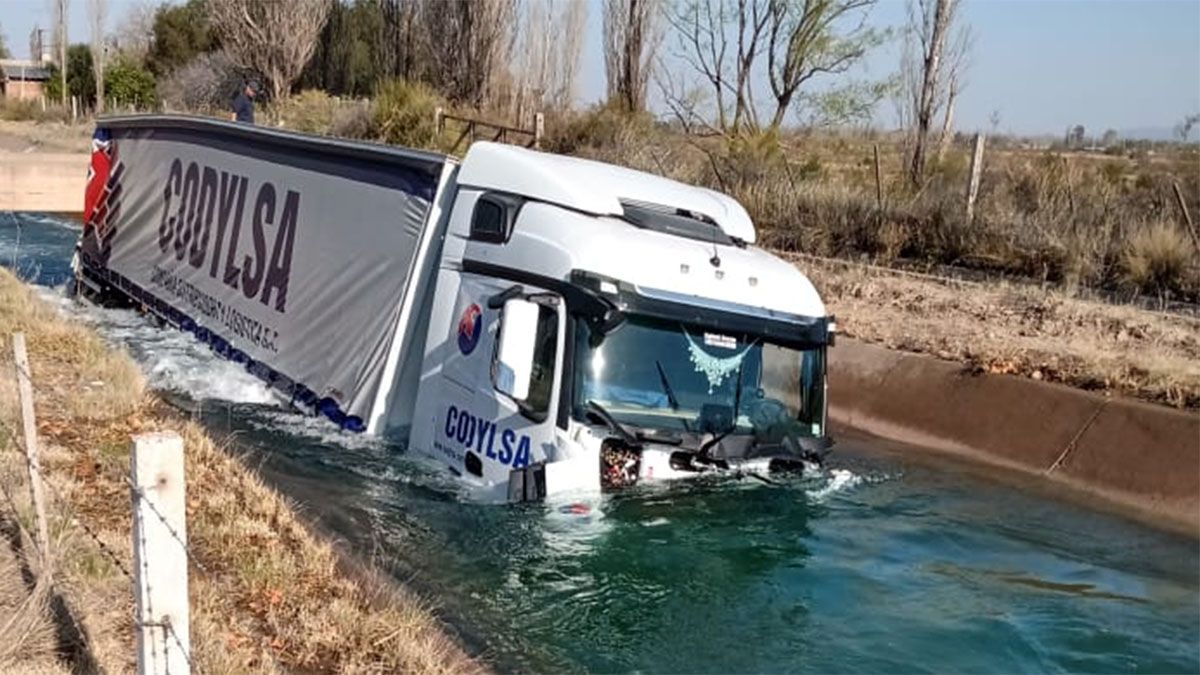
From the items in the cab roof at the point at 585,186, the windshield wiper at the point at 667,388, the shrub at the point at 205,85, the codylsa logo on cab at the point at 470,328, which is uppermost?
the shrub at the point at 205,85

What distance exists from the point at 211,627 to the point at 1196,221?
16.0 m

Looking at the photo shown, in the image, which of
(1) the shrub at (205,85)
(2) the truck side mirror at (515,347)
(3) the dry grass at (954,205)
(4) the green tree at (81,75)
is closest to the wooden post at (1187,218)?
(3) the dry grass at (954,205)

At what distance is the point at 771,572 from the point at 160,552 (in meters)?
5.10

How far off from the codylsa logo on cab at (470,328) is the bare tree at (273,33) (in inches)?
1482

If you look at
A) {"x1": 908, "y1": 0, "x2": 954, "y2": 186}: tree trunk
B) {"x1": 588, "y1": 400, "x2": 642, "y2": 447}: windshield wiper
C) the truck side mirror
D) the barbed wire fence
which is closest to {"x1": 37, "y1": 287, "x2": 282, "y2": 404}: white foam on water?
the truck side mirror

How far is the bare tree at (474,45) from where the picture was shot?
37.1 meters

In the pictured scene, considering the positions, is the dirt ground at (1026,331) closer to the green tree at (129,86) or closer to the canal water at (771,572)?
the canal water at (771,572)

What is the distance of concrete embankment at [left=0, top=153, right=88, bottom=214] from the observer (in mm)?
31047

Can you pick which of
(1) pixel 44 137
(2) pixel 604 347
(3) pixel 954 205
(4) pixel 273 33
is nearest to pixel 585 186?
(2) pixel 604 347

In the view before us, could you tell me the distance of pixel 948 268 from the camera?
1767 centimetres

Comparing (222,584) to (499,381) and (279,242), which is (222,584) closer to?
(499,381)

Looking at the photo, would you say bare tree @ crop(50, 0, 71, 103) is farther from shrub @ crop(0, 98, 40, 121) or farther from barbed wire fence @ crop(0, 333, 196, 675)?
barbed wire fence @ crop(0, 333, 196, 675)

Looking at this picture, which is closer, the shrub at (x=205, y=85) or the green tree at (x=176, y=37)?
the shrub at (x=205, y=85)

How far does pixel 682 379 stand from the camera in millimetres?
7906
